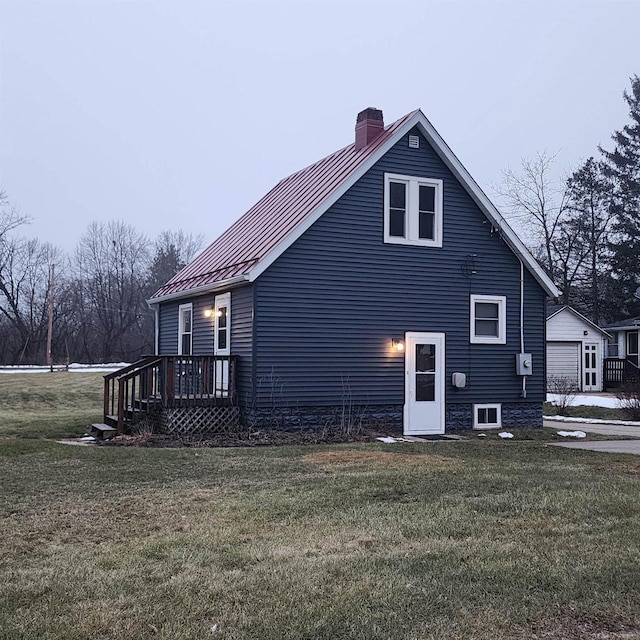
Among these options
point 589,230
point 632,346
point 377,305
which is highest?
point 589,230

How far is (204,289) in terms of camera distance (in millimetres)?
15922

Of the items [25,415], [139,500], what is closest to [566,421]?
[25,415]

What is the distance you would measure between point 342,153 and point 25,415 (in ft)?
31.8

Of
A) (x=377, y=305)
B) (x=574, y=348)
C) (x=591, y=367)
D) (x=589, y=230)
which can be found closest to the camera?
(x=377, y=305)

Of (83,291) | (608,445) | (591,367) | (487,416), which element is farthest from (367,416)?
(83,291)

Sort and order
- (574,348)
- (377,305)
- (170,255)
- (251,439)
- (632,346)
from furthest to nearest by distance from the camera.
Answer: (170,255)
(632,346)
(574,348)
(377,305)
(251,439)

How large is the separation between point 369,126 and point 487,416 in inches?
259

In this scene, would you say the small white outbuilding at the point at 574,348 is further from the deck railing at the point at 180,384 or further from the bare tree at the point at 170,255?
the bare tree at the point at 170,255

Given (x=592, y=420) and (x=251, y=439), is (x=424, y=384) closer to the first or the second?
(x=251, y=439)

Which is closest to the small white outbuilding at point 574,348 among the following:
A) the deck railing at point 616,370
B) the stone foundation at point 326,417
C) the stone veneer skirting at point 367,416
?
the deck railing at point 616,370

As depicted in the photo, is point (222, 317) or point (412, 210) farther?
point (222, 317)

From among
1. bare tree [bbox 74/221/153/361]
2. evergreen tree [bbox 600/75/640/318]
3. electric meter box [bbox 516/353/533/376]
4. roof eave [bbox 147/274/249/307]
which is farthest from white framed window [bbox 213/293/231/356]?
evergreen tree [bbox 600/75/640/318]

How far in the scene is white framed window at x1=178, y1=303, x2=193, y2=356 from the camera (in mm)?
17719

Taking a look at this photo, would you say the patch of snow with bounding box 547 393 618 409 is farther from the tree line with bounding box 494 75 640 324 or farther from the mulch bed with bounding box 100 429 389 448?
the tree line with bounding box 494 75 640 324
